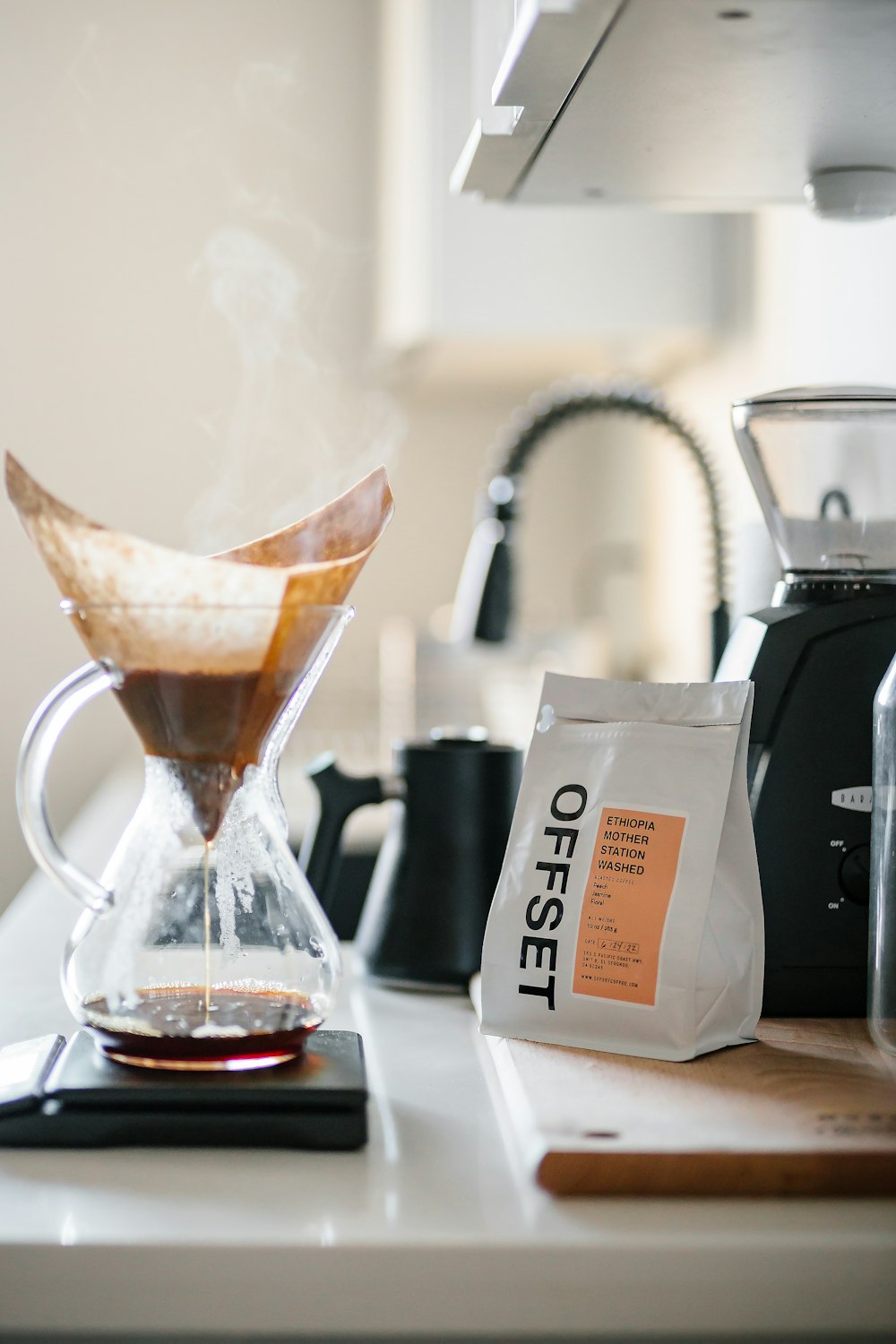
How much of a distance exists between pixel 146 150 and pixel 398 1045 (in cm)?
231

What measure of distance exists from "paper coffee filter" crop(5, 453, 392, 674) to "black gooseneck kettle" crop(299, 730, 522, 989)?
29 centimetres

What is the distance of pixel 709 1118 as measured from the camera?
2.06ft

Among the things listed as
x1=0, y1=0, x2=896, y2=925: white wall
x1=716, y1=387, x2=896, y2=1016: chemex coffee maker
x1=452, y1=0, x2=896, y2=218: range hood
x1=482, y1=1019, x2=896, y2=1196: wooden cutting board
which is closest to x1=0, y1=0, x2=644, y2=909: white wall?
x1=0, y1=0, x2=896, y2=925: white wall

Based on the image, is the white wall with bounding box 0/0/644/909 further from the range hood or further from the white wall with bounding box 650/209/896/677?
the range hood

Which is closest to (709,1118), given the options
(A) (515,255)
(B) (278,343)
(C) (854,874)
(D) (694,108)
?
(C) (854,874)

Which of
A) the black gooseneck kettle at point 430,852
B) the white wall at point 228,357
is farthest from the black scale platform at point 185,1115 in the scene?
the white wall at point 228,357

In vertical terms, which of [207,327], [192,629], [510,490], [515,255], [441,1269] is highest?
[207,327]

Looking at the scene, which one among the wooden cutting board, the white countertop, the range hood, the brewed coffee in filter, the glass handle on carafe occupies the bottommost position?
the white countertop

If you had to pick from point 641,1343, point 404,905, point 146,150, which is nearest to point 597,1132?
point 641,1343

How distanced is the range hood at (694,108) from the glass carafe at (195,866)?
1.06 ft

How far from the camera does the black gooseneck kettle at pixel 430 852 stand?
0.93 meters

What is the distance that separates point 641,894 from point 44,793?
32 centimetres

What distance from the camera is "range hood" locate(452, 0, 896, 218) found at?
67cm

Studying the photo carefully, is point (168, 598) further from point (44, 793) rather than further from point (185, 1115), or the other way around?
point (185, 1115)
